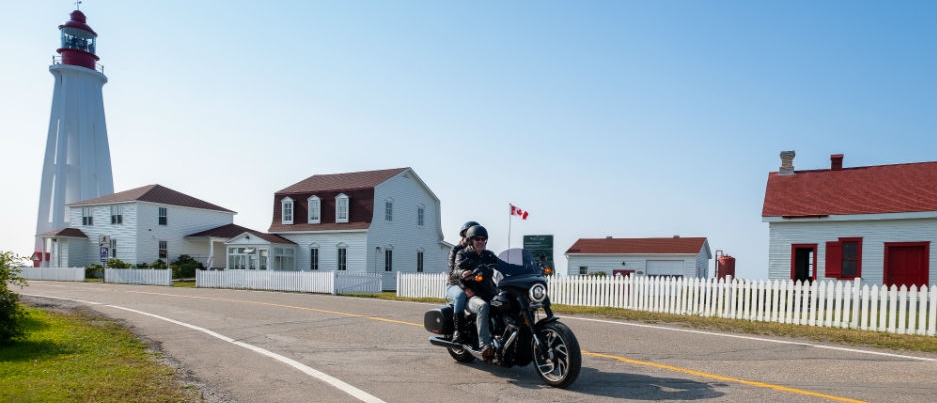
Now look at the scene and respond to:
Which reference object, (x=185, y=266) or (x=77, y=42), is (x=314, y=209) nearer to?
(x=185, y=266)

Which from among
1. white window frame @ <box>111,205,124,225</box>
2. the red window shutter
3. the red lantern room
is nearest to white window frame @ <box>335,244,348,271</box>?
white window frame @ <box>111,205,124,225</box>

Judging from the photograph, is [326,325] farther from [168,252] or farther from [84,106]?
[84,106]

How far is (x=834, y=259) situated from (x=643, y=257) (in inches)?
790

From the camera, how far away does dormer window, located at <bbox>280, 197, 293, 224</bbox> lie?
133 feet

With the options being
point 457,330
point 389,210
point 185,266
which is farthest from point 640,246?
point 457,330

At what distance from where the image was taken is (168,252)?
152 ft

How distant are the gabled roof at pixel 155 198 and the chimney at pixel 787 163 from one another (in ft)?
134

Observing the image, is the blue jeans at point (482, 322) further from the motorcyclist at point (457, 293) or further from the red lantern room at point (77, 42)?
the red lantern room at point (77, 42)

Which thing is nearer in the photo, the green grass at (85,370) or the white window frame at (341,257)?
the green grass at (85,370)

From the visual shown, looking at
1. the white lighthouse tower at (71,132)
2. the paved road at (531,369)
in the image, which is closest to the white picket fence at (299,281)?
the paved road at (531,369)

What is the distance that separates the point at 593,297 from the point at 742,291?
14.9 feet

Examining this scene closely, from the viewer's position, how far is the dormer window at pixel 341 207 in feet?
124

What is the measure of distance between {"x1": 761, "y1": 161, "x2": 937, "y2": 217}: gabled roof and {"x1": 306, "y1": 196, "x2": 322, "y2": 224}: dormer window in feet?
83.4

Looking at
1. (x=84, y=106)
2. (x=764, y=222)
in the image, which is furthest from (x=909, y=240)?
(x=84, y=106)
